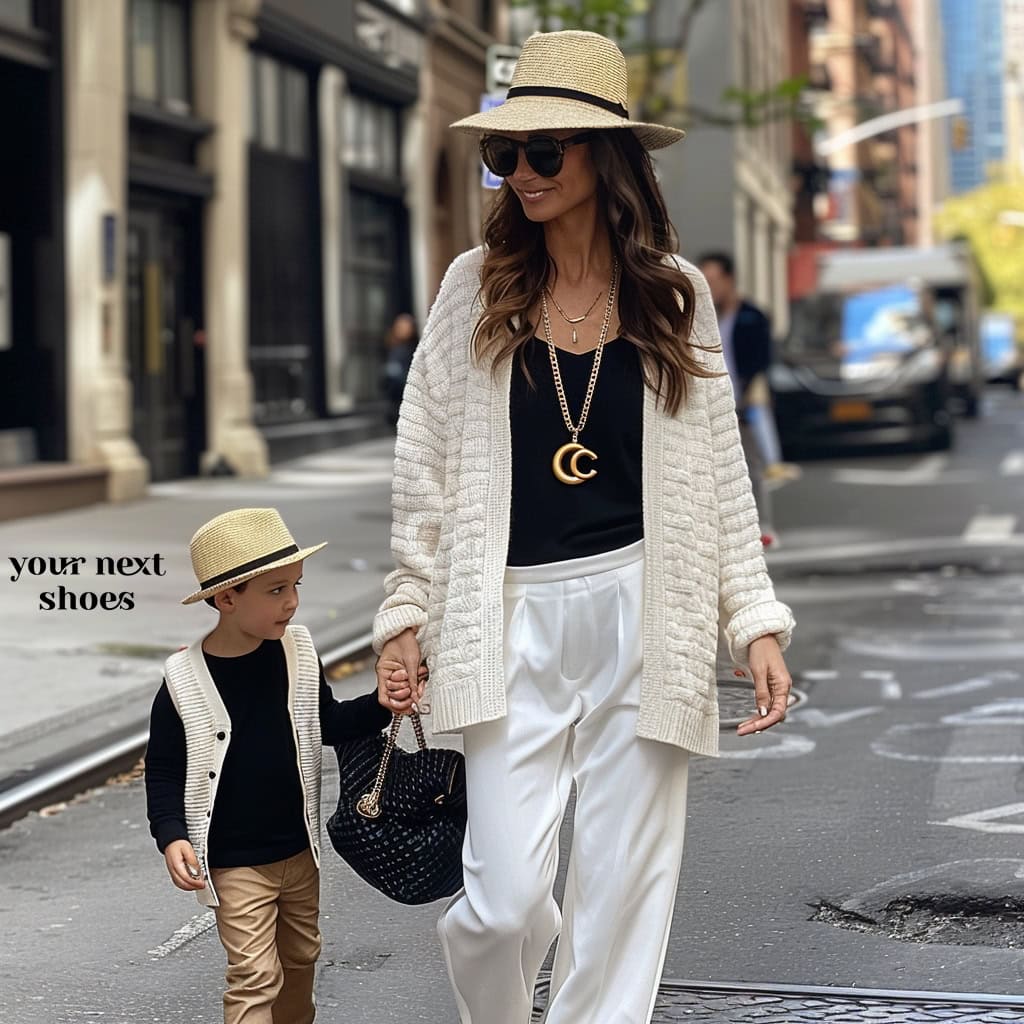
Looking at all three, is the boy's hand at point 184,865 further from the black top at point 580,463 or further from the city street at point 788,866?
the city street at point 788,866

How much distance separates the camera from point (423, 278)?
2853 cm

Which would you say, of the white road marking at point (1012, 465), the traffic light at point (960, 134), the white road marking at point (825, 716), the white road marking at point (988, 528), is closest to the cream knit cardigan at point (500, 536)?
the white road marking at point (825, 716)

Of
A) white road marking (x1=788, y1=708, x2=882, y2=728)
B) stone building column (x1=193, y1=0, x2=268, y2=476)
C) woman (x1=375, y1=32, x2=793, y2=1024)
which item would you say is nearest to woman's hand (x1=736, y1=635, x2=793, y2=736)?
woman (x1=375, y1=32, x2=793, y2=1024)

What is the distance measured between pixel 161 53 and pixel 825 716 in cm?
1377

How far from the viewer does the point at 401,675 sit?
3623 millimetres

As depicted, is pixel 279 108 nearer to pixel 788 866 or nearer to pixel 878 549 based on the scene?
pixel 878 549

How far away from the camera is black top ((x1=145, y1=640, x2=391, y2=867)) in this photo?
3689 mm

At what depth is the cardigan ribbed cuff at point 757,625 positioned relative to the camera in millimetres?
3619

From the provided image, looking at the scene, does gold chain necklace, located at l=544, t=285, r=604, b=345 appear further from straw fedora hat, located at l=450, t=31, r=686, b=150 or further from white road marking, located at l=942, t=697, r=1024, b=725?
white road marking, located at l=942, t=697, r=1024, b=725

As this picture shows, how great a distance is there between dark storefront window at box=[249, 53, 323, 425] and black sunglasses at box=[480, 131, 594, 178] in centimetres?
1867

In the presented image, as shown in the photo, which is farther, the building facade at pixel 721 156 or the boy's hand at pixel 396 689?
the building facade at pixel 721 156

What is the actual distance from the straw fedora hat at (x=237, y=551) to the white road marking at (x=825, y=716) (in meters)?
4.58

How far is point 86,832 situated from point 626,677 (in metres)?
3.41

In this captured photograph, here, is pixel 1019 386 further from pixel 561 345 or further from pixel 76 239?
pixel 561 345
